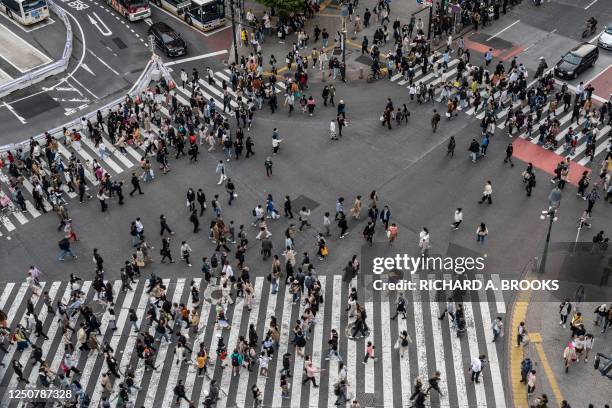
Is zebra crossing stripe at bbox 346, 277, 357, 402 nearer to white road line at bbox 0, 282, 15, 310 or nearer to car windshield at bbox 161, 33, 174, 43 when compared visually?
white road line at bbox 0, 282, 15, 310

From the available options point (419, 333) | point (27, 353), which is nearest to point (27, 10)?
point (27, 353)

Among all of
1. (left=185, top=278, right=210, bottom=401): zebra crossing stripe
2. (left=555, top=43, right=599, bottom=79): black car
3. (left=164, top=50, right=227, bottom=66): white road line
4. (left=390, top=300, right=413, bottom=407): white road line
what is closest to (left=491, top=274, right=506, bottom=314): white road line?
Result: (left=390, top=300, right=413, bottom=407): white road line

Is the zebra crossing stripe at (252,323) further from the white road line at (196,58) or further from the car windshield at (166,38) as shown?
the car windshield at (166,38)

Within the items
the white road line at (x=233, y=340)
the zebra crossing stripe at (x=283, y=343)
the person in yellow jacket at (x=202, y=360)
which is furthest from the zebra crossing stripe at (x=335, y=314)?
the person in yellow jacket at (x=202, y=360)

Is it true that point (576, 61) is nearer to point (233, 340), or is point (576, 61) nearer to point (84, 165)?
point (233, 340)

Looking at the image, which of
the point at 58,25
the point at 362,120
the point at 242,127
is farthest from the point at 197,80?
the point at 58,25

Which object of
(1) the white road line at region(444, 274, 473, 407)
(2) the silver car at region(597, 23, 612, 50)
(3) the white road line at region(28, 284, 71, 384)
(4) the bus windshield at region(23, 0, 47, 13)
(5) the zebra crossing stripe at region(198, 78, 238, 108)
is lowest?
(3) the white road line at region(28, 284, 71, 384)
